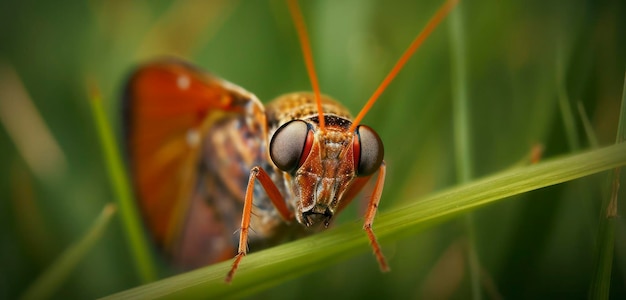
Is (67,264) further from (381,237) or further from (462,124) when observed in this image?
(462,124)

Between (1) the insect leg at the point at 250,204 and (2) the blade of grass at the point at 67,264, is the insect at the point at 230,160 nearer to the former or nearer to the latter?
(1) the insect leg at the point at 250,204

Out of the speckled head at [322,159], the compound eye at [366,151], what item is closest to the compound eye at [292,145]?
the speckled head at [322,159]

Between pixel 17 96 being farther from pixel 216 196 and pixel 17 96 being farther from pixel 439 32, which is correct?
pixel 439 32

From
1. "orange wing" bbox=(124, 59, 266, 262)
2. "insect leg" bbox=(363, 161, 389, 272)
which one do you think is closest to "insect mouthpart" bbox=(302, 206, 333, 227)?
"insect leg" bbox=(363, 161, 389, 272)

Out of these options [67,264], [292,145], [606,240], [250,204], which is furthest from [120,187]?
[606,240]

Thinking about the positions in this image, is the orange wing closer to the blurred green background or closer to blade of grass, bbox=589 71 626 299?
the blurred green background

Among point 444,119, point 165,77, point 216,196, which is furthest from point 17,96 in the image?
point 444,119
